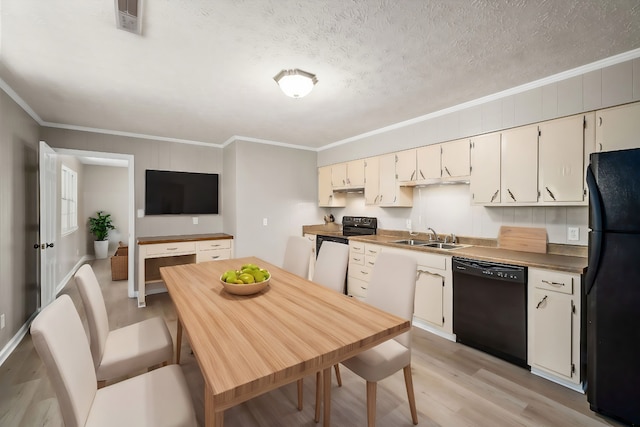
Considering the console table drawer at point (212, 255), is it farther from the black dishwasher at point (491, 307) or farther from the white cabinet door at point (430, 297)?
the black dishwasher at point (491, 307)

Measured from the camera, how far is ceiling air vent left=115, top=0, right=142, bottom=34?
1.46m

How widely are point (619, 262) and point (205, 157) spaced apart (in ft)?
16.0

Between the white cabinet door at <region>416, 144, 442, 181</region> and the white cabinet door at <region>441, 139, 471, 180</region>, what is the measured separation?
2.6 inches

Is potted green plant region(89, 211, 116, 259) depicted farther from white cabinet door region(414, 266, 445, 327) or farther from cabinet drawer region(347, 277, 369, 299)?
white cabinet door region(414, 266, 445, 327)

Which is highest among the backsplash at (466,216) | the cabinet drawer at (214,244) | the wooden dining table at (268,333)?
the backsplash at (466,216)

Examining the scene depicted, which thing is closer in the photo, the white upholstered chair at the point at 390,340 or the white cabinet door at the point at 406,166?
the white upholstered chair at the point at 390,340

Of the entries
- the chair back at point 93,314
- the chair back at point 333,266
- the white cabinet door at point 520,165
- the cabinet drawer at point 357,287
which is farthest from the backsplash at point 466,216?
the chair back at point 93,314

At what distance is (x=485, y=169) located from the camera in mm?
2732

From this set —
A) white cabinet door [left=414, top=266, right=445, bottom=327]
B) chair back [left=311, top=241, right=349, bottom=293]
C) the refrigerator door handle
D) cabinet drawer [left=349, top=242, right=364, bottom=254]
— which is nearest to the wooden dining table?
chair back [left=311, top=241, right=349, bottom=293]

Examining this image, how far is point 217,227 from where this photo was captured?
15.6 feet

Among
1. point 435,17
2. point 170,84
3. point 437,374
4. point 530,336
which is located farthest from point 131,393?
point 530,336

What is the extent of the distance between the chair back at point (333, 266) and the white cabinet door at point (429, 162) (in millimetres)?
1515

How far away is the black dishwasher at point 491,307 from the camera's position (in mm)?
2238

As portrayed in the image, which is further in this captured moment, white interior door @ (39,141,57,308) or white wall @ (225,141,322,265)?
white wall @ (225,141,322,265)
